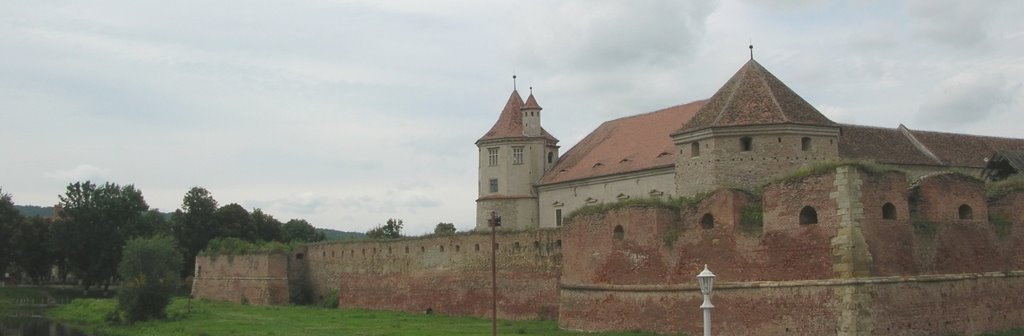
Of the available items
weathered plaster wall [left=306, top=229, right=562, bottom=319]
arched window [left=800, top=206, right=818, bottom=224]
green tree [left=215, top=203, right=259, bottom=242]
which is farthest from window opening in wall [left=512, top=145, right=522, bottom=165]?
green tree [left=215, top=203, right=259, bottom=242]

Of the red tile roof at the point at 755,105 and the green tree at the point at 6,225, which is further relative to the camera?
the green tree at the point at 6,225

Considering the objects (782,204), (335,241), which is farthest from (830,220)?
(335,241)

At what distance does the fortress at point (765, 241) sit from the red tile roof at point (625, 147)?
163 millimetres

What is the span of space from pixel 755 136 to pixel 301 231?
238ft

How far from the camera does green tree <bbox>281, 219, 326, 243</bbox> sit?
9438cm

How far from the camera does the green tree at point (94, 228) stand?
64250mm

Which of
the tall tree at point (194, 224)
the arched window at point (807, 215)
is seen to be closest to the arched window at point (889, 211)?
the arched window at point (807, 215)

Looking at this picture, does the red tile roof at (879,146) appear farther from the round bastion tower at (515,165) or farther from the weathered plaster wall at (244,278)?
the weathered plaster wall at (244,278)

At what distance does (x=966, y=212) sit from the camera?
2467 centimetres

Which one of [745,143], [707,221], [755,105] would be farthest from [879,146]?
[707,221]

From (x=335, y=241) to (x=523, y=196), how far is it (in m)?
10.1

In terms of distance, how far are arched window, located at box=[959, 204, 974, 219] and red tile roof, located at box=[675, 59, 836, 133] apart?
8.14m

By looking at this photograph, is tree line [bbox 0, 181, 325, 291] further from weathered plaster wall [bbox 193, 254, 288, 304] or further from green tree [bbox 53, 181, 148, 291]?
weathered plaster wall [bbox 193, 254, 288, 304]

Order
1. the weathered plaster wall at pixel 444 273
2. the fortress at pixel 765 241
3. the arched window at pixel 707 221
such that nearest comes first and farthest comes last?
the fortress at pixel 765 241, the arched window at pixel 707 221, the weathered plaster wall at pixel 444 273
